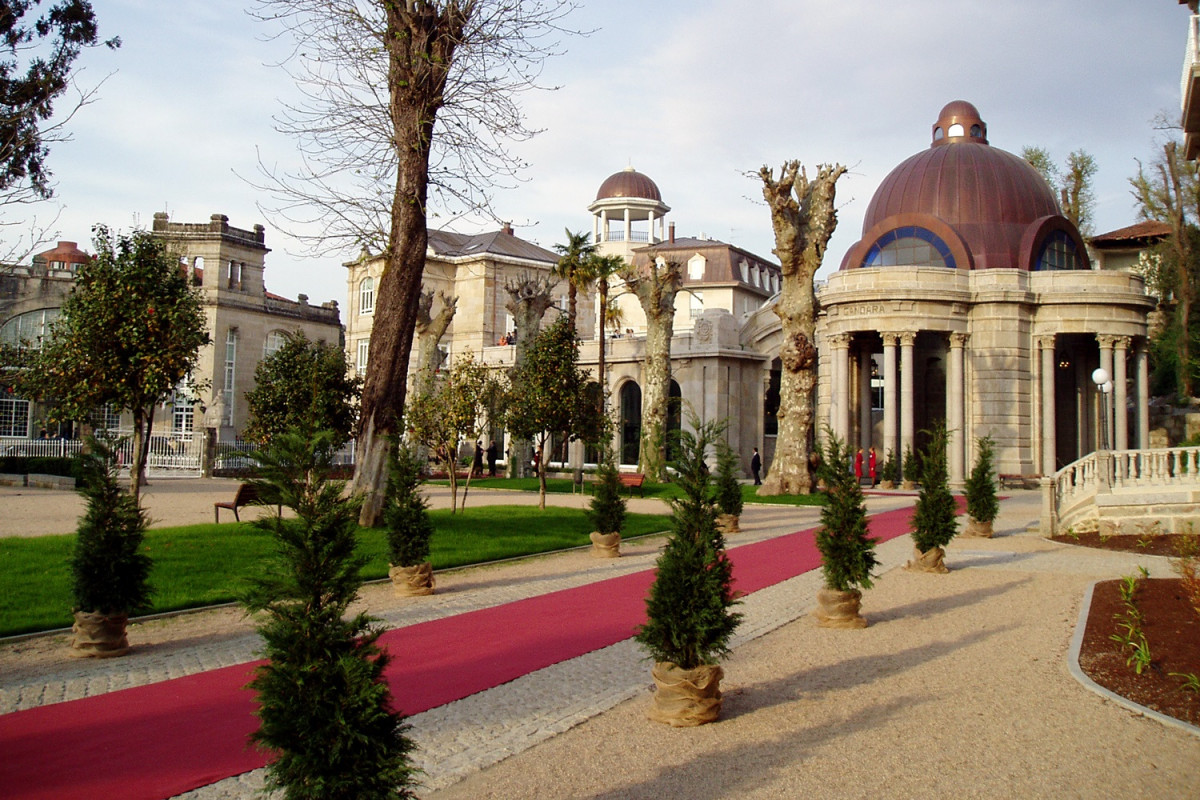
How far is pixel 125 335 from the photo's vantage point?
1675 centimetres

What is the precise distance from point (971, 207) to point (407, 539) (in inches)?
1275

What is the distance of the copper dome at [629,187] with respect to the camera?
6538 centimetres

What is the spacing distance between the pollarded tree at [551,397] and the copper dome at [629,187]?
4433 cm

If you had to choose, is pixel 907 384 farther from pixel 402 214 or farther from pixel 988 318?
pixel 402 214

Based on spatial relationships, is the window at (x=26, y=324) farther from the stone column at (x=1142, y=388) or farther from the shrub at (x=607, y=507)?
the stone column at (x=1142, y=388)

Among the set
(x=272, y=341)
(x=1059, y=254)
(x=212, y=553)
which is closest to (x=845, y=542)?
(x=212, y=553)

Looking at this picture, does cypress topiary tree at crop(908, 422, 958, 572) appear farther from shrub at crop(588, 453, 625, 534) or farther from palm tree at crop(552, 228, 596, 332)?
palm tree at crop(552, 228, 596, 332)

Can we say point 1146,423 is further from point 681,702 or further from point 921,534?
point 681,702

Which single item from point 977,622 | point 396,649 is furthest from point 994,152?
point 396,649

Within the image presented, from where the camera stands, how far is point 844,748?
6207mm

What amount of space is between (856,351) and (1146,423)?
10.9 metres

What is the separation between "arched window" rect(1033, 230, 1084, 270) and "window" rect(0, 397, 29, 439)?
161 feet

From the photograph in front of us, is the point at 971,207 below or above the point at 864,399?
above

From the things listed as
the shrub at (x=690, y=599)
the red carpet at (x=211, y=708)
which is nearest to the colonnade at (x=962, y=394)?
the red carpet at (x=211, y=708)
